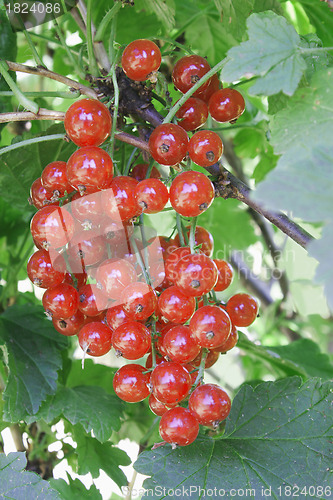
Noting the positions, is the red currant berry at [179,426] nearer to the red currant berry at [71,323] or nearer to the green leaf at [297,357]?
the red currant berry at [71,323]

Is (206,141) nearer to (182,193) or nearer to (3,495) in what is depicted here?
(182,193)

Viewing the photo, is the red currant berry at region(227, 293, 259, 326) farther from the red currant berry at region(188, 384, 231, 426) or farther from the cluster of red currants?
the red currant berry at region(188, 384, 231, 426)

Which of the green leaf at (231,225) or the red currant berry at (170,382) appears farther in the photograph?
the green leaf at (231,225)

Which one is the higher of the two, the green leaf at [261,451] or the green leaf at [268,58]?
the green leaf at [268,58]

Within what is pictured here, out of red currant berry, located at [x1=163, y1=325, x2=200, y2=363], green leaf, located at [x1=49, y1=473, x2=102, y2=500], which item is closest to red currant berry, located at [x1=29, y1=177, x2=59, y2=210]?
red currant berry, located at [x1=163, y1=325, x2=200, y2=363]

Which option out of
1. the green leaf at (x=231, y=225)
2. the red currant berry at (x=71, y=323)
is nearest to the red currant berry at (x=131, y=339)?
the red currant berry at (x=71, y=323)

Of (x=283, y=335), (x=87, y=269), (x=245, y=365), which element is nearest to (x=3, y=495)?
(x=87, y=269)
